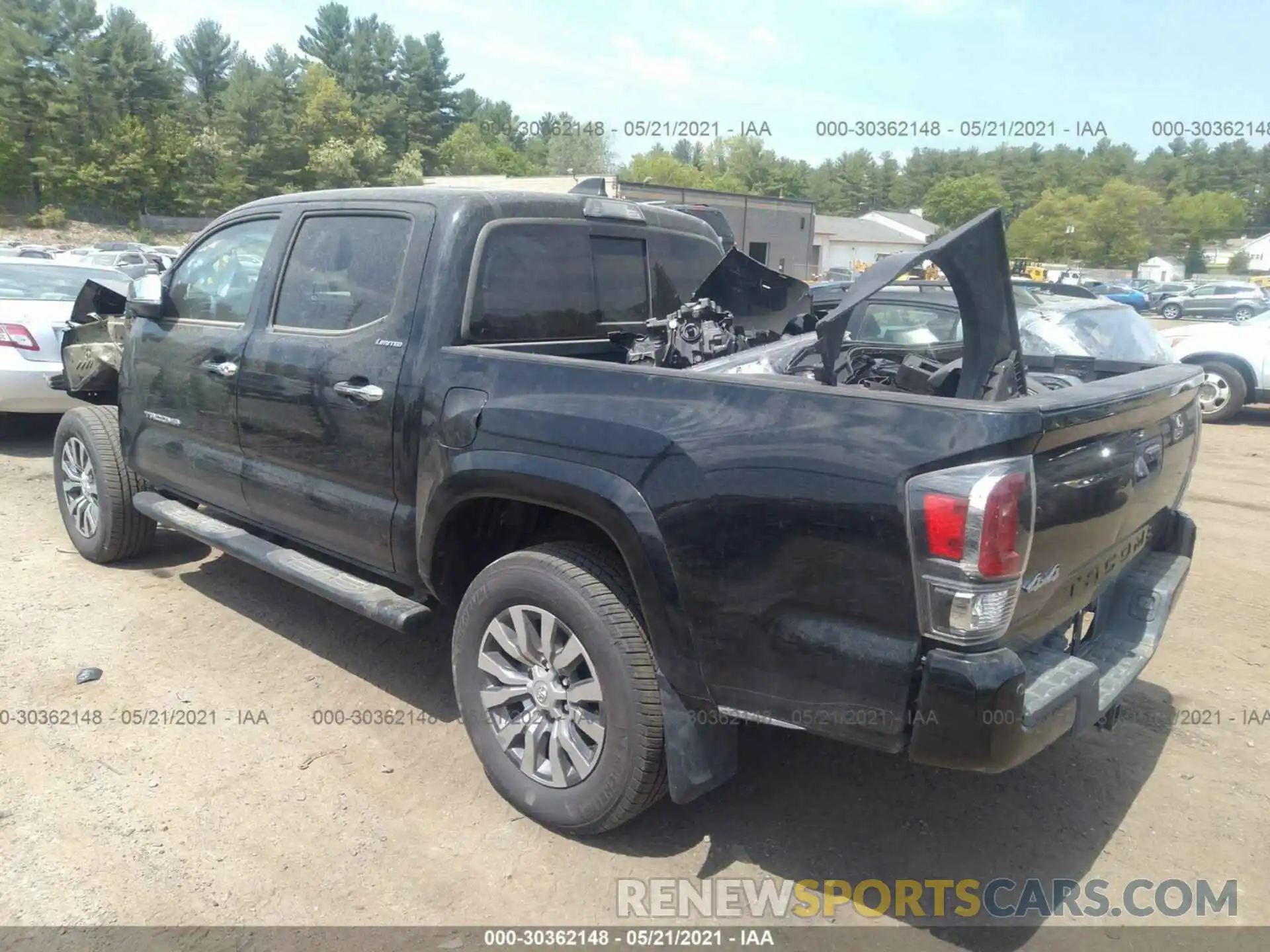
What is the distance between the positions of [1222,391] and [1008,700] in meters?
11.2

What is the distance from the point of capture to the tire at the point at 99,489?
509cm

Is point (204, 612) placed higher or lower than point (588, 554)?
lower

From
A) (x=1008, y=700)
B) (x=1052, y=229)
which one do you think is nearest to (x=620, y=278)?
(x=1008, y=700)

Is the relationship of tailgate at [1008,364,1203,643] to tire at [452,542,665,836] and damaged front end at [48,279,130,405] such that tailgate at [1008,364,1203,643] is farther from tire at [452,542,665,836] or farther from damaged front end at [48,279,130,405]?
damaged front end at [48,279,130,405]

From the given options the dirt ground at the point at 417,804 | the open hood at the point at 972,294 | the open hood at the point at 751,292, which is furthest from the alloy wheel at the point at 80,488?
the open hood at the point at 972,294

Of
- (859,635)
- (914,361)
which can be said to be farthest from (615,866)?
(914,361)

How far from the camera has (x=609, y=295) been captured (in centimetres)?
409

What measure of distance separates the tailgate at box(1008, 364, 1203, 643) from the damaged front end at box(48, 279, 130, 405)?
4.81m

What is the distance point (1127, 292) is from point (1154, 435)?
43.4m

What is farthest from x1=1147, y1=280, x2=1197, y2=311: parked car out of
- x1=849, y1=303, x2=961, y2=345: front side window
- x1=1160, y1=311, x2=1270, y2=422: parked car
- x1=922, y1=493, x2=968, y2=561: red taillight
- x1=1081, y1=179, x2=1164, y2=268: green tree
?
x1=922, y1=493, x2=968, y2=561: red taillight

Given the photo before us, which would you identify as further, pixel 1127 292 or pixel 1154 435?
pixel 1127 292

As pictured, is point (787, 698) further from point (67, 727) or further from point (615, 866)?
point (67, 727)

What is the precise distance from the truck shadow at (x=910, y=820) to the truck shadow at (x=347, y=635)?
123 centimetres

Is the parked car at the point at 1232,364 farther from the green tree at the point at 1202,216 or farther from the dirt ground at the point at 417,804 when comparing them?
the green tree at the point at 1202,216
